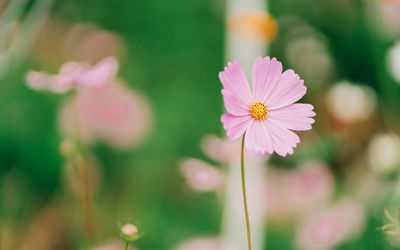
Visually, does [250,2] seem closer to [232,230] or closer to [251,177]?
[251,177]

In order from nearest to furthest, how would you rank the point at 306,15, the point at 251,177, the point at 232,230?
1. the point at 232,230
2. the point at 251,177
3. the point at 306,15

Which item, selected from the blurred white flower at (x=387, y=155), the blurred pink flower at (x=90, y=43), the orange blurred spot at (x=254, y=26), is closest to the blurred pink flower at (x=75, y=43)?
the blurred pink flower at (x=90, y=43)

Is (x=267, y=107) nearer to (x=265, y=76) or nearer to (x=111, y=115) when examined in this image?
(x=265, y=76)

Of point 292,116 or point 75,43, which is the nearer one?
point 292,116

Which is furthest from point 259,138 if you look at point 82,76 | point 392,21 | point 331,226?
point 392,21

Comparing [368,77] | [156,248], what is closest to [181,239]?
[156,248]

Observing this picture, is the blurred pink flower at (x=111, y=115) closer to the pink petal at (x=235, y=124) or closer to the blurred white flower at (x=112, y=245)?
the blurred white flower at (x=112, y=245)
